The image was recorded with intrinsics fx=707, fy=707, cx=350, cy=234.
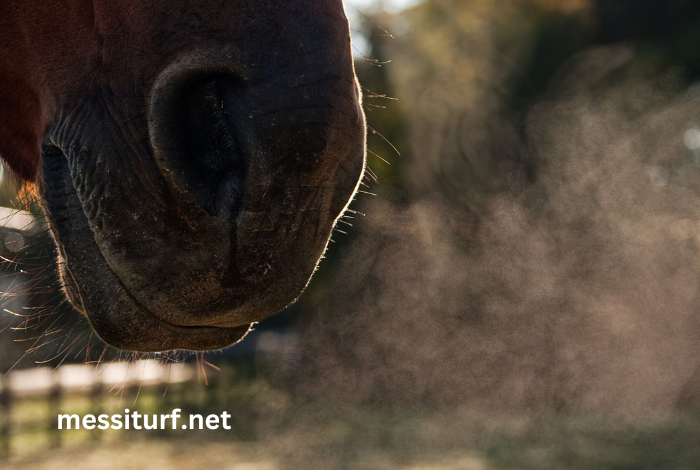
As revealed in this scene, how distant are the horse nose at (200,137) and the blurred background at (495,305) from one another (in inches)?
154

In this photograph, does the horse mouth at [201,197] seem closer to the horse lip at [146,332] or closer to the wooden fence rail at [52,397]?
the horse lip at [146,332]

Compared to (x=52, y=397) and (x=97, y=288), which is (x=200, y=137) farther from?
(x=52, y=397)

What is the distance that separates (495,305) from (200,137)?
7.04 metres

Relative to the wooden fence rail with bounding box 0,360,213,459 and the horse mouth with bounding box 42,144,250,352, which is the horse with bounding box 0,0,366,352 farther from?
the wooden fence rail with bounding box 0,360,213,459

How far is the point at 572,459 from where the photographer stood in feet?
15.5

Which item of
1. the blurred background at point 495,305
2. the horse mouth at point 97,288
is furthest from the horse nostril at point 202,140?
the blurred background at point 495,305

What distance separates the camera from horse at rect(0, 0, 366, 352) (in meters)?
0.99

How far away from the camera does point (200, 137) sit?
1.00m

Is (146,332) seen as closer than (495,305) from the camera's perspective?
Yes

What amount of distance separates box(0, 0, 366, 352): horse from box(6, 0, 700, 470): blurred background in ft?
12.3

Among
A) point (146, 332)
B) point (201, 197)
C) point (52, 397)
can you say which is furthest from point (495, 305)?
point (201, 197)

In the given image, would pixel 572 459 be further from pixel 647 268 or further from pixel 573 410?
pixel 647 268

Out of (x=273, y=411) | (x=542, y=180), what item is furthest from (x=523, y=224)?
(x=273, y=411)

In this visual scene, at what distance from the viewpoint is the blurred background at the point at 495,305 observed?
5590 millimetres
